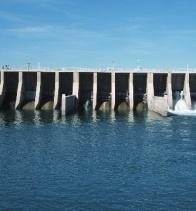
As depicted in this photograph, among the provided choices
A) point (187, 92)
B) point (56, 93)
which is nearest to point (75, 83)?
point (56, 93)

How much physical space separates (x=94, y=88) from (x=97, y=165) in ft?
197

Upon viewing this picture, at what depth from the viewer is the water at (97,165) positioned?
40.8 m

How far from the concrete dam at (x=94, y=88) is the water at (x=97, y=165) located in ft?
71.8

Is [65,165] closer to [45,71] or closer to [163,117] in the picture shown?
[163,117]

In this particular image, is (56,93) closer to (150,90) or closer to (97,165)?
(150,90)

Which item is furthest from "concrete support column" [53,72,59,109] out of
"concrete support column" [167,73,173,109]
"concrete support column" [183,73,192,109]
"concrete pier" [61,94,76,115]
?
"concrete support column" [183,73,192,109]

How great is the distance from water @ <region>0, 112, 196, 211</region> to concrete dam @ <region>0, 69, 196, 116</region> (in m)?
21.9

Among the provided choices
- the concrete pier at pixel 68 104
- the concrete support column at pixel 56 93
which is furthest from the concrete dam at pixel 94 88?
the concrete pier at pixel 68 104

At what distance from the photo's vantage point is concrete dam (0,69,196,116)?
364 ft

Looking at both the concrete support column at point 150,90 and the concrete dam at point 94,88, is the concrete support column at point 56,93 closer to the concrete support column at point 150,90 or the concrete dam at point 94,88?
the concrete dam at point 94,88

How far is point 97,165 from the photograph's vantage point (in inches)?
2101

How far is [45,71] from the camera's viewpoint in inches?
4582

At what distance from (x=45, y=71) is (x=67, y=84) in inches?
257

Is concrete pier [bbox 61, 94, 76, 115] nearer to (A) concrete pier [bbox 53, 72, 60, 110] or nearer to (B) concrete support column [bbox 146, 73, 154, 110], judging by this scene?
(A) concrete pier [bbox 53, 72, 60, 110]
